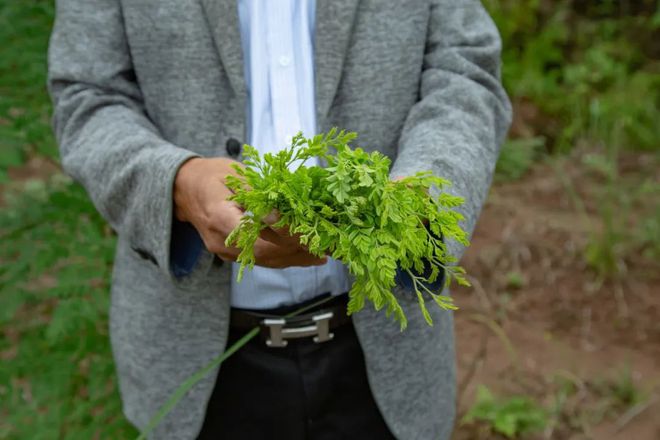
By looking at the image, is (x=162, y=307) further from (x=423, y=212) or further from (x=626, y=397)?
(x=626, y=397)

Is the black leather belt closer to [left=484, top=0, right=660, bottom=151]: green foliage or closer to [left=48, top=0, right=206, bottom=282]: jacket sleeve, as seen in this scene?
[left=48, top=0, right=206, bottom=282]: jacket sleeve

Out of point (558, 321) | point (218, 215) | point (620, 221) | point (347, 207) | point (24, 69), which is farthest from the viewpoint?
point (620, 221)

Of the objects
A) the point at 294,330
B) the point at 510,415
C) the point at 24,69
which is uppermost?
the point at 24,69

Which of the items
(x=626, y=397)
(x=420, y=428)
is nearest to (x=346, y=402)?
(x=420, y=428)

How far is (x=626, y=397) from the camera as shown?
8.01 ft

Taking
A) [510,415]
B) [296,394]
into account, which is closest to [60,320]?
[296,394]

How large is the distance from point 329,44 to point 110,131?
1.15ft

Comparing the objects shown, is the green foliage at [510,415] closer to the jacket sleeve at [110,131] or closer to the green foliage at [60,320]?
the green foliage at [60,320]

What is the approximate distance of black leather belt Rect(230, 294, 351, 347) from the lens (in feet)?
4.14

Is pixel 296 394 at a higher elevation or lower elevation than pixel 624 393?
higher

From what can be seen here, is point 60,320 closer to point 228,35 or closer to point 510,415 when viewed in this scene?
point 228,35

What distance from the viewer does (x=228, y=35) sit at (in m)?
1.18

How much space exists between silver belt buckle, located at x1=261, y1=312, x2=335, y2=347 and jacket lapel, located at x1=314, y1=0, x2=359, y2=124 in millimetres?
315

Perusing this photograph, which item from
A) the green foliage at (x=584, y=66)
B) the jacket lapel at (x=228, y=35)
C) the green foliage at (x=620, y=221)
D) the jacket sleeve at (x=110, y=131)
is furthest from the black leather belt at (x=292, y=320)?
the green foliage at (x=584, y=66)
